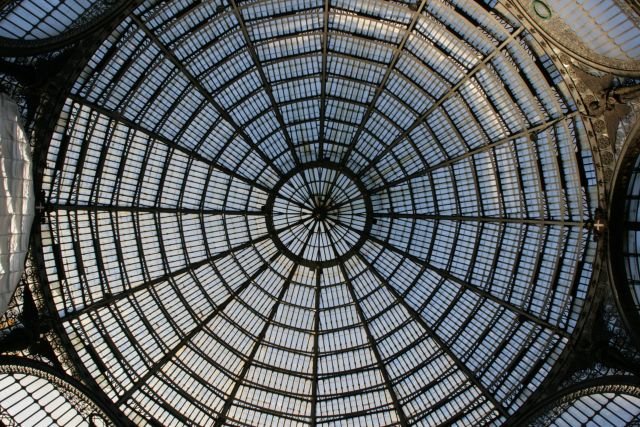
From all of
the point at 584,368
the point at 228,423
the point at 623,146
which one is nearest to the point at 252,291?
the point at 228,423

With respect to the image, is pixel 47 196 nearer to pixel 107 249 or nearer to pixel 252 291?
pixel 107 249

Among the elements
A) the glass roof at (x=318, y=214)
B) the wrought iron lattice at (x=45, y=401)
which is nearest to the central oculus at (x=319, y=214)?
the glass roof at (x=318, y=214)

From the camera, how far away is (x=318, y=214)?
121 ft

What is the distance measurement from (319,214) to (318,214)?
0.24ft

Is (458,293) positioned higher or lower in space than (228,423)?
higher

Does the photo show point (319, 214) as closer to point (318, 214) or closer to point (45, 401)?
point (318, 214)

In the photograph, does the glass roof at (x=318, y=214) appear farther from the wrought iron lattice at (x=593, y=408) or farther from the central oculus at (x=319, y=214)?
the wrought iron lattice at (x=593, y=408)

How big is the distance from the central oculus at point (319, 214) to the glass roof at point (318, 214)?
5.6 inches

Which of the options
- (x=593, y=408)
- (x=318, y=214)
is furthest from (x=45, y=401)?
(x=593, y=408)

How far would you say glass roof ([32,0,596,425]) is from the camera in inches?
1159

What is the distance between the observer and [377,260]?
36.8 metres

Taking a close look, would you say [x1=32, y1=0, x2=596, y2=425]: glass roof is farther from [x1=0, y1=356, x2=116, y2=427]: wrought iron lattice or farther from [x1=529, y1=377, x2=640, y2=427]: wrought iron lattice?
[x1=529, y1=377, x2=640, y2=427]: wrought iron lattice

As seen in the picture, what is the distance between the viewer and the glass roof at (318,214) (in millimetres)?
29438

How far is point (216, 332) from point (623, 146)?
24.6 metres
